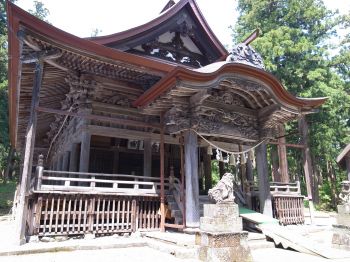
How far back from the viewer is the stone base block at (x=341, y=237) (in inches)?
309

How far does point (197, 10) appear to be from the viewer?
511 inches

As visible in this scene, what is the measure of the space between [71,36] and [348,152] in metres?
18.9

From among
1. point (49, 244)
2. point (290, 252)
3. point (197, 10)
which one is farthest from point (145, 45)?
point (290, 252)

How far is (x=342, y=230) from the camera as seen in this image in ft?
26.3

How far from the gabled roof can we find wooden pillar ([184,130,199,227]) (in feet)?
15.6

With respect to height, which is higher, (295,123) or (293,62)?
(293,62)

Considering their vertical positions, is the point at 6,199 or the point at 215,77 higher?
the point at 215,77

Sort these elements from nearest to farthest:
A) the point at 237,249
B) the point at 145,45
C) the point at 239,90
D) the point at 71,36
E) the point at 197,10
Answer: the point at 237,249 < the point at 71,36 < the point at 239,90 < the point at 145,45 < the point at 197,10

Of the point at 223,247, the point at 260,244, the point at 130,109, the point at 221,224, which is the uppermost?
the point at 130,109

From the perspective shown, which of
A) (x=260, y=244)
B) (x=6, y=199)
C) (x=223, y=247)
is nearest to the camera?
(x=223, y=247)

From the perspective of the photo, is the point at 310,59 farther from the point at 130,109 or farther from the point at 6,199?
the point at 6,199

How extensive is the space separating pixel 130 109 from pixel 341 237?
26.7 ft

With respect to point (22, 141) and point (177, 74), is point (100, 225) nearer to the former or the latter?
point (177, 74)

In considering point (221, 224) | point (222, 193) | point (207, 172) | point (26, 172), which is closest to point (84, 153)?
point (26, 172)
